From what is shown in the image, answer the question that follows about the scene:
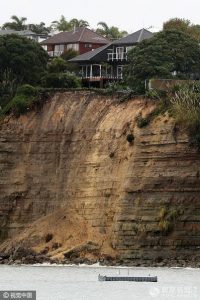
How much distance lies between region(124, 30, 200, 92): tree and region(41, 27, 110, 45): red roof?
3235 centimetres

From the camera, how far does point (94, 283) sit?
302 feet

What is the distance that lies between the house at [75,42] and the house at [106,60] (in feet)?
37.8

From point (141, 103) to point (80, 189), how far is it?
8341mm

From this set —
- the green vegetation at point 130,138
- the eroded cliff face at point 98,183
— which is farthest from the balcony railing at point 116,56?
the green vegetation at point 130,138

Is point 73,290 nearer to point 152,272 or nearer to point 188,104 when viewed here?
point 152,272

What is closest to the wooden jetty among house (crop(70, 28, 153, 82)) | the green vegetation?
the green vegetation

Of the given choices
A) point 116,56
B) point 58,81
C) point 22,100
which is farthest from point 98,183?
point 116,56

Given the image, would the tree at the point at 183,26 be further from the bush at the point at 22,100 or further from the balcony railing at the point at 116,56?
the bush at the point at 22,100

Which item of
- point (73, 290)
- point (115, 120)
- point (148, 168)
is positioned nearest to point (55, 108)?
point (115, 120)

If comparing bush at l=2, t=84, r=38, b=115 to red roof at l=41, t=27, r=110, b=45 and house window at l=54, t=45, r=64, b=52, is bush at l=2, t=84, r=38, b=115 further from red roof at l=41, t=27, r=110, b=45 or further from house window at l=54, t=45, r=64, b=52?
house window at l=54, t=45, r=64, b=52

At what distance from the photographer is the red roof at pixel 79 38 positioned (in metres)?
165

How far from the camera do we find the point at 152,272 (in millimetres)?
97938

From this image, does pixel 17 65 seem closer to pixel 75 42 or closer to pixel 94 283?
pixel 75 42

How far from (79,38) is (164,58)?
38.3 m
